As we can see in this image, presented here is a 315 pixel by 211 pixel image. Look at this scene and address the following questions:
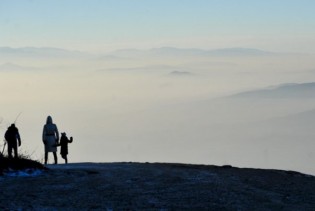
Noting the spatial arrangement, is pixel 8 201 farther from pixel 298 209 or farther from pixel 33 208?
pixel 298 209

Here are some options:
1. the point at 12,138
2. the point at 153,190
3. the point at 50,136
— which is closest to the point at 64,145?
the point at 50,136

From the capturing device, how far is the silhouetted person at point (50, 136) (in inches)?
1196

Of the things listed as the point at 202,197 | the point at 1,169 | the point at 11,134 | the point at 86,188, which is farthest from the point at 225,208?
the point at 11,134

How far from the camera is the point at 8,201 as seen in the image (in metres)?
18.1

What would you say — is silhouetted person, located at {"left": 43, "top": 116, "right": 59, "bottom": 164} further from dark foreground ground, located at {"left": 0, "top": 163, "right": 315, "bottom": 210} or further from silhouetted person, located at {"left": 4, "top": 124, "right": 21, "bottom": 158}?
dark foreground ground, located at {"left": 0, "top": 163, "right": 315, "bottom": 210}

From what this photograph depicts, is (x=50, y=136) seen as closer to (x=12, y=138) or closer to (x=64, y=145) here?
(x=64, y=145)

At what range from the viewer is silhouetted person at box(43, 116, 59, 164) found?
30.4 m

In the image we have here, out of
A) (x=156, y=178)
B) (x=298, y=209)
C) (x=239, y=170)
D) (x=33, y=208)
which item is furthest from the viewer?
(x=239, y=170)

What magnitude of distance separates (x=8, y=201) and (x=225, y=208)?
517 cm

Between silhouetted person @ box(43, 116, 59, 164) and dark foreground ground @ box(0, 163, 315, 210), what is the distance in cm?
624

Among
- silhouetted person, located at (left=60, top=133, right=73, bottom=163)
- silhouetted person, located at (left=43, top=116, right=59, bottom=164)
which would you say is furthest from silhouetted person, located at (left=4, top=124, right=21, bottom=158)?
silhouetted person, located at (left=60, top=133, right=73, bottom=163)

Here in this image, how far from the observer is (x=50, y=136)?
99.8ft

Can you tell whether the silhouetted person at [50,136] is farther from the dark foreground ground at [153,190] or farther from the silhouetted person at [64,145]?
the dark foreground ground at [153,190]

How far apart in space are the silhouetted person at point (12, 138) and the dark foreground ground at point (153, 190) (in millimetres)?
3260
